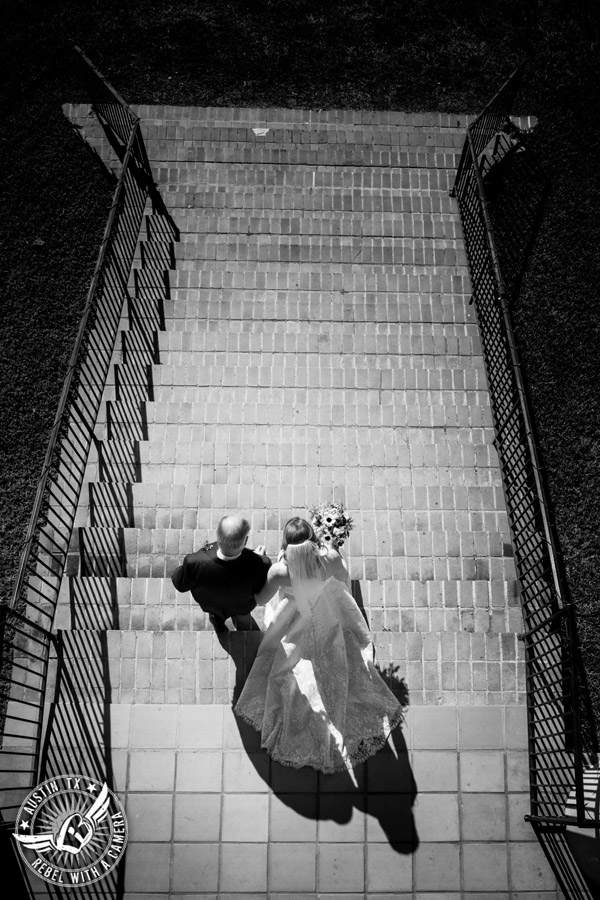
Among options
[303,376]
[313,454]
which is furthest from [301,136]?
[313,454]

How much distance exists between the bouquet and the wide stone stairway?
0.71 m

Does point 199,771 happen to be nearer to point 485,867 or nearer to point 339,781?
point 339,781

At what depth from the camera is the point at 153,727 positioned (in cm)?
580

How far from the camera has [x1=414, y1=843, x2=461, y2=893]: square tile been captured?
5.45m

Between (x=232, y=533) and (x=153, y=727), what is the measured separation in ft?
6.35

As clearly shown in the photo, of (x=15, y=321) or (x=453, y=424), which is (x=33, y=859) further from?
(x=15, y=321)

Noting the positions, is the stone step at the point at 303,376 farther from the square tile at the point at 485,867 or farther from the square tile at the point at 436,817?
the square tile at the point at 485,867

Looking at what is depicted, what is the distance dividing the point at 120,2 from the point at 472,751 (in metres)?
10.9

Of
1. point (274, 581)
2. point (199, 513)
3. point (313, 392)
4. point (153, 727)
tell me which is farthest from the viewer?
point (313, 392)

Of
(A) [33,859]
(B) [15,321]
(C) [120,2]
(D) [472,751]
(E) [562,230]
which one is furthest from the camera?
(C) [120,2]

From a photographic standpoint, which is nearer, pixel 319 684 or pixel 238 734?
pixel 319 684

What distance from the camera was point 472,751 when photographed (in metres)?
5.77

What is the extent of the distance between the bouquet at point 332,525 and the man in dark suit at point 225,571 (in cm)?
56

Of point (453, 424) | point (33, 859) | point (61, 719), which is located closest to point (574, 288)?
point (453, 424)
